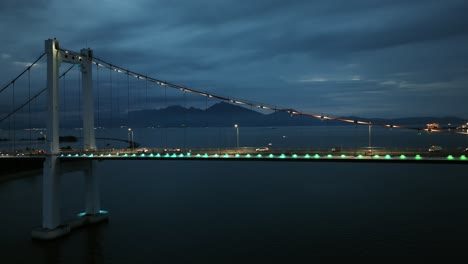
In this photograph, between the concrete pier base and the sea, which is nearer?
the sea

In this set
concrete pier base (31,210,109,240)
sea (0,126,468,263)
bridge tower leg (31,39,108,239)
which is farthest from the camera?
bridge tower leg (31,39,108,239)

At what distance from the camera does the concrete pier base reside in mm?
20406

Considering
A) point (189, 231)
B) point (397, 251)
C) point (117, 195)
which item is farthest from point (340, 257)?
point (117, 195)

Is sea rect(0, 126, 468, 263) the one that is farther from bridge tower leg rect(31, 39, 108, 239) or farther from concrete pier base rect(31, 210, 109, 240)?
bridge tower leg rect(31, 39, 108, 239)

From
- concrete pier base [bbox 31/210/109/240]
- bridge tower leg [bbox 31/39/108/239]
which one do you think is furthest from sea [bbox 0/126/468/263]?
bridge tower leg [bbox 31/39/108/239]

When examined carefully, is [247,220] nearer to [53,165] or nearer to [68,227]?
[68,227]

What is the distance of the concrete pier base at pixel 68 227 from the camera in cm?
2041

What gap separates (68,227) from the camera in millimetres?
21641

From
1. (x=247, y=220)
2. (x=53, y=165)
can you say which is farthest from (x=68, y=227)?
(x=247, y=220)

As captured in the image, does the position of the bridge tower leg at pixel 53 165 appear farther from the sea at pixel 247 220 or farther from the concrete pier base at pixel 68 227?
the sea at pixel 247 220

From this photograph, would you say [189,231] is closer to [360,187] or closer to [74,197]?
[74,197]

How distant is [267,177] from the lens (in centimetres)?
4919

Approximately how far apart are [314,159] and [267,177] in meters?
30.8

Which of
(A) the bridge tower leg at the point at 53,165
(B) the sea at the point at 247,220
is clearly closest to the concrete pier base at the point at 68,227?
(A) the bridge tower leg at the point at 53,165
